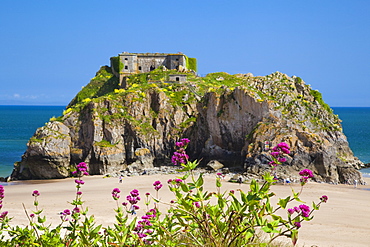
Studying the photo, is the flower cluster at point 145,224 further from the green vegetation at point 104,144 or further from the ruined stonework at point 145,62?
the ruined stonework at point 145,62

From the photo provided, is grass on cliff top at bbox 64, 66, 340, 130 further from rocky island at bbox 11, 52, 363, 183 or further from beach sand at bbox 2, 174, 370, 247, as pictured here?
beach sand at bbox 2, 174, 370, 247

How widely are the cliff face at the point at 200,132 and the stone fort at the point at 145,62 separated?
14.7 m

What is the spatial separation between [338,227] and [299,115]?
2011 centimetres

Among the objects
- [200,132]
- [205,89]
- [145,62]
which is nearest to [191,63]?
[145,62]

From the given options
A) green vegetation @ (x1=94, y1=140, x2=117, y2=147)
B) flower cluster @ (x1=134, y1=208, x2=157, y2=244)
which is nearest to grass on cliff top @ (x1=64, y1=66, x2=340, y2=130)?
green vegetation @ (x1=94, y1=140, x2=117, y2=147)

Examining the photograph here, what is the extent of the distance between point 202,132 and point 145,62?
71.3 feet

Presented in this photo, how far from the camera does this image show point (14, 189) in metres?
30.1

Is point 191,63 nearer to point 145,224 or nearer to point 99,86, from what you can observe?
point 99,86

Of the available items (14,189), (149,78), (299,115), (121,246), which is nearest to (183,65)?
(149,78)

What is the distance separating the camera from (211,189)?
92.3 feet

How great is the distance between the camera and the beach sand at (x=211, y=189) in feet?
53.4

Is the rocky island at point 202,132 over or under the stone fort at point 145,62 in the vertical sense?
under

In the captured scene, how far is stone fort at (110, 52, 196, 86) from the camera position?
2313 inches

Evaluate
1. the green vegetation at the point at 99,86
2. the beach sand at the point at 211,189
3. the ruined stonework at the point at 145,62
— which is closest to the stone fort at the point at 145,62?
the ruined stonework at the point at 145,62
